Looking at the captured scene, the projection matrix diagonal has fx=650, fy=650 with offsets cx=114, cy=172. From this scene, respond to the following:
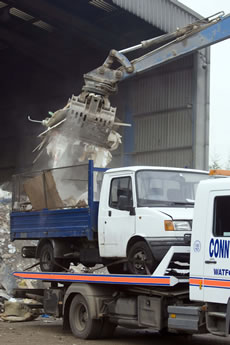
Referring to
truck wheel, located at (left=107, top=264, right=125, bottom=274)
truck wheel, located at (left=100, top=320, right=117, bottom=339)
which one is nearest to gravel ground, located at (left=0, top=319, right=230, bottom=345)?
truck wheel, located at (left=100, top=320, right=117, bottom=339)

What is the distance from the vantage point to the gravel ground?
11016 mm

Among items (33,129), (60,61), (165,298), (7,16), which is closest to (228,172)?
(165,298)

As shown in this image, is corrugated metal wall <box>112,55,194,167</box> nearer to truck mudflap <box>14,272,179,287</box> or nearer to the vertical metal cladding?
the vertical metal cladding

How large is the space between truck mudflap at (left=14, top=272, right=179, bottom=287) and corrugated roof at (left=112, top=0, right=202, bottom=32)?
13.5 meters

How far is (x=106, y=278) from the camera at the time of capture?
35.6 feet

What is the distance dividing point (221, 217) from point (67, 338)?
432cm

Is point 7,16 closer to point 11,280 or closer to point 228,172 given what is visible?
point 11,280

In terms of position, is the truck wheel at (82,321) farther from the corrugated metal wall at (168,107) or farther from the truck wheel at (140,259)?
the corrugated metal wall at (168,107)

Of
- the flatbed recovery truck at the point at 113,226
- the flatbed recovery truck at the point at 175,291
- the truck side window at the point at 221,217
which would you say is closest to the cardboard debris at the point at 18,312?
the flatbed recovery truck at the point at 113,226

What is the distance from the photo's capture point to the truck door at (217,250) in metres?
8.59

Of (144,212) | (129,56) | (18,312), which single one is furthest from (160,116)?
(144,212)

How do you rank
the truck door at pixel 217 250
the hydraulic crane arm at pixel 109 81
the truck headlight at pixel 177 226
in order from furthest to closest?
the hydraulic crane arm at pixel 109 81 < the truck headlight at pixel 177 226 < the truck door at pixel 217 250

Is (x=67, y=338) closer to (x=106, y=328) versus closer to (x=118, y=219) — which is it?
(x=106, y=328)

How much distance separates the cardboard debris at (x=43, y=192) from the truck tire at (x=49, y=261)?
836 millimetres
